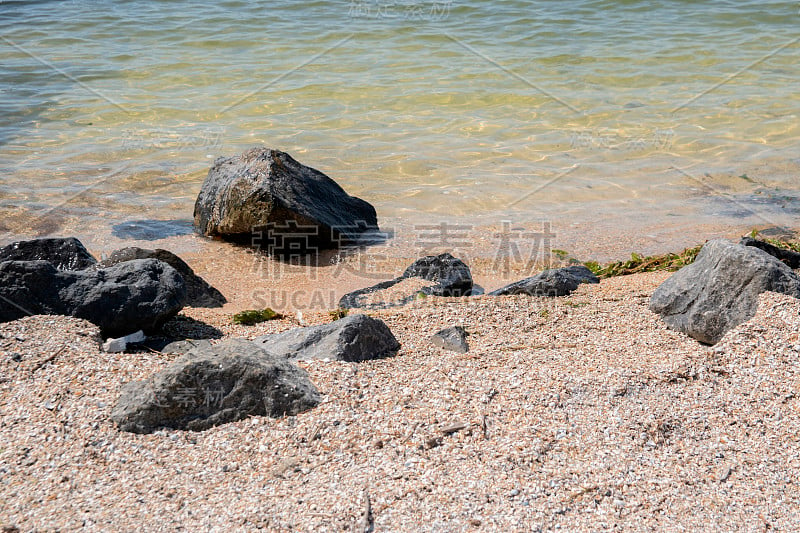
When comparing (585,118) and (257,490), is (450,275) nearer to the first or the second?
(257,490)

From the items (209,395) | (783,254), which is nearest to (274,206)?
(209,395)

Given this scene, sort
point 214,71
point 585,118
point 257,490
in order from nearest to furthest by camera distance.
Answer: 1. point 257,490
2. point 585,118
3. point 214,71

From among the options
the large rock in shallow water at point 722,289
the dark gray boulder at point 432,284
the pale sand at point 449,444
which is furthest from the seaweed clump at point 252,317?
the large rock in shallow water at point 722,289

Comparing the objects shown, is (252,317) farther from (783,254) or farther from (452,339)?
(783,254)

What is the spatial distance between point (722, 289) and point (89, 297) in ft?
9.42

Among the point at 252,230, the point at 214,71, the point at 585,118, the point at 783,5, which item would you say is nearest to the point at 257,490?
the point at 252,230

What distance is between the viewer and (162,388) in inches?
103

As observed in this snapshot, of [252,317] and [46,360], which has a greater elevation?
[46,360]

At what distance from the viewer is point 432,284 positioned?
4.31 metres

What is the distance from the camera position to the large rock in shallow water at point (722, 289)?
3.18 meters

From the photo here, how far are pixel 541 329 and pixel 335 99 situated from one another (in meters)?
6.73

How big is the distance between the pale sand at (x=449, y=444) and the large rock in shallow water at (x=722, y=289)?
0.24 feet

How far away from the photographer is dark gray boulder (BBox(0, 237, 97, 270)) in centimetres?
401

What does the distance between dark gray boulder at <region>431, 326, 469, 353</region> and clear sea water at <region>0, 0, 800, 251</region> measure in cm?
285
